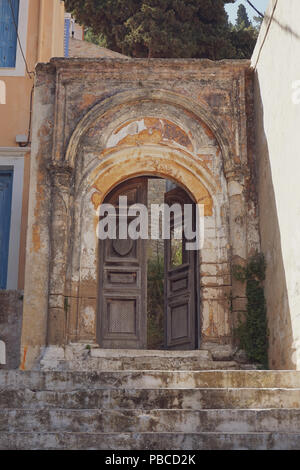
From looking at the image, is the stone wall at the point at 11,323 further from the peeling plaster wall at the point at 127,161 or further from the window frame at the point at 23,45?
the window frame at the point at 23,45

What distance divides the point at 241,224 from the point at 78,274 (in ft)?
7.27

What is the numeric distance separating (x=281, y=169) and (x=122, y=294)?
9.35 ft

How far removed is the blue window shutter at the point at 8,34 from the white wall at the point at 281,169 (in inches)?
180

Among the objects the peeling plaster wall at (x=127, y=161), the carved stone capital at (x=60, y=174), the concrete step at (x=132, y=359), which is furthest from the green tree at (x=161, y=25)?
the concrete step at (x=132, y=359)

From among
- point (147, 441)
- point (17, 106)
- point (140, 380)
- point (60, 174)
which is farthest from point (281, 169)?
point (17, 106)

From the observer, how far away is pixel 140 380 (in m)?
6.07

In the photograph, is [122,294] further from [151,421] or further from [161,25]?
[161,25]

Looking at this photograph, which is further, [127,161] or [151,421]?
[127,161]

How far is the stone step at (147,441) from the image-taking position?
4.54 m

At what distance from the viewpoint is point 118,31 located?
19328 mm

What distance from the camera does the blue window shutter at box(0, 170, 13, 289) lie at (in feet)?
35.6

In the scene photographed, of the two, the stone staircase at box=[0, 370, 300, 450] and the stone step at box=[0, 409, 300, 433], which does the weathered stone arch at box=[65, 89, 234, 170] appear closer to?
the stone staircase at box=[0, 370, 300, 450]

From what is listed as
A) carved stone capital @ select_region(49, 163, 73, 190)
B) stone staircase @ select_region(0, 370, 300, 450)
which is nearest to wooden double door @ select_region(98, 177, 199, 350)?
carved stone capital @ select_region(49, 163, 73, 190)

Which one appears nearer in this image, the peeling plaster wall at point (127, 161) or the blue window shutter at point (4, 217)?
the peeling plaster wall at point (127, 161)
